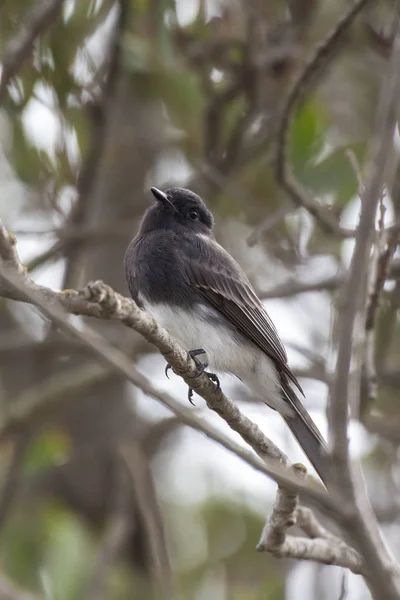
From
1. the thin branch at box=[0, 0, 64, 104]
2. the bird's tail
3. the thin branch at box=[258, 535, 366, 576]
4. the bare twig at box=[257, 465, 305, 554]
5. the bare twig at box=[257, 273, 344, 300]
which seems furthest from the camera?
the bare twig at box=[257, 273, 344, 300]

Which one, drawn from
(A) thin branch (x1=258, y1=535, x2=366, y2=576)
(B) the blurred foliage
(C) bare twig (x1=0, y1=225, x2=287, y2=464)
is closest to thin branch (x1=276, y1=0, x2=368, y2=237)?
(B) the blurred foliage

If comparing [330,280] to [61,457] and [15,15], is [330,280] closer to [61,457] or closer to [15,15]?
[61,457]

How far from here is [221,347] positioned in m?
3.50

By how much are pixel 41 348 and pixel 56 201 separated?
0.77 meters

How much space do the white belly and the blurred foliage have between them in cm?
87

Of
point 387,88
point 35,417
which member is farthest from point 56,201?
point 387,88

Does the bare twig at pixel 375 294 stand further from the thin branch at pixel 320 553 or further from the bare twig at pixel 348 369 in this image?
the bare twig at pixel 348 369

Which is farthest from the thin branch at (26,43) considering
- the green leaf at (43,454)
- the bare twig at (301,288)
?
the green leaf at (43,454)

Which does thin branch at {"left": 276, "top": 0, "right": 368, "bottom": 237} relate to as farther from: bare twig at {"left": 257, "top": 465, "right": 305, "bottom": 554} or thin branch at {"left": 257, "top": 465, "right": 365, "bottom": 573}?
bare twig at {"left": 257, "top": 465, "right": 305, "bottom": 554}

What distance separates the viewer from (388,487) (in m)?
5.01

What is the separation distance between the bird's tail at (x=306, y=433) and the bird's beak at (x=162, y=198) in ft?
2.80

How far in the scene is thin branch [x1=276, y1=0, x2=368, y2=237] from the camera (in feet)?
11.8

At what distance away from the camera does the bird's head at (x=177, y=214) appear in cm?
374

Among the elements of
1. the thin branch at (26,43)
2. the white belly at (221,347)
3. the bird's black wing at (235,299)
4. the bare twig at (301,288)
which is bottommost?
the white belly at (221,347)
